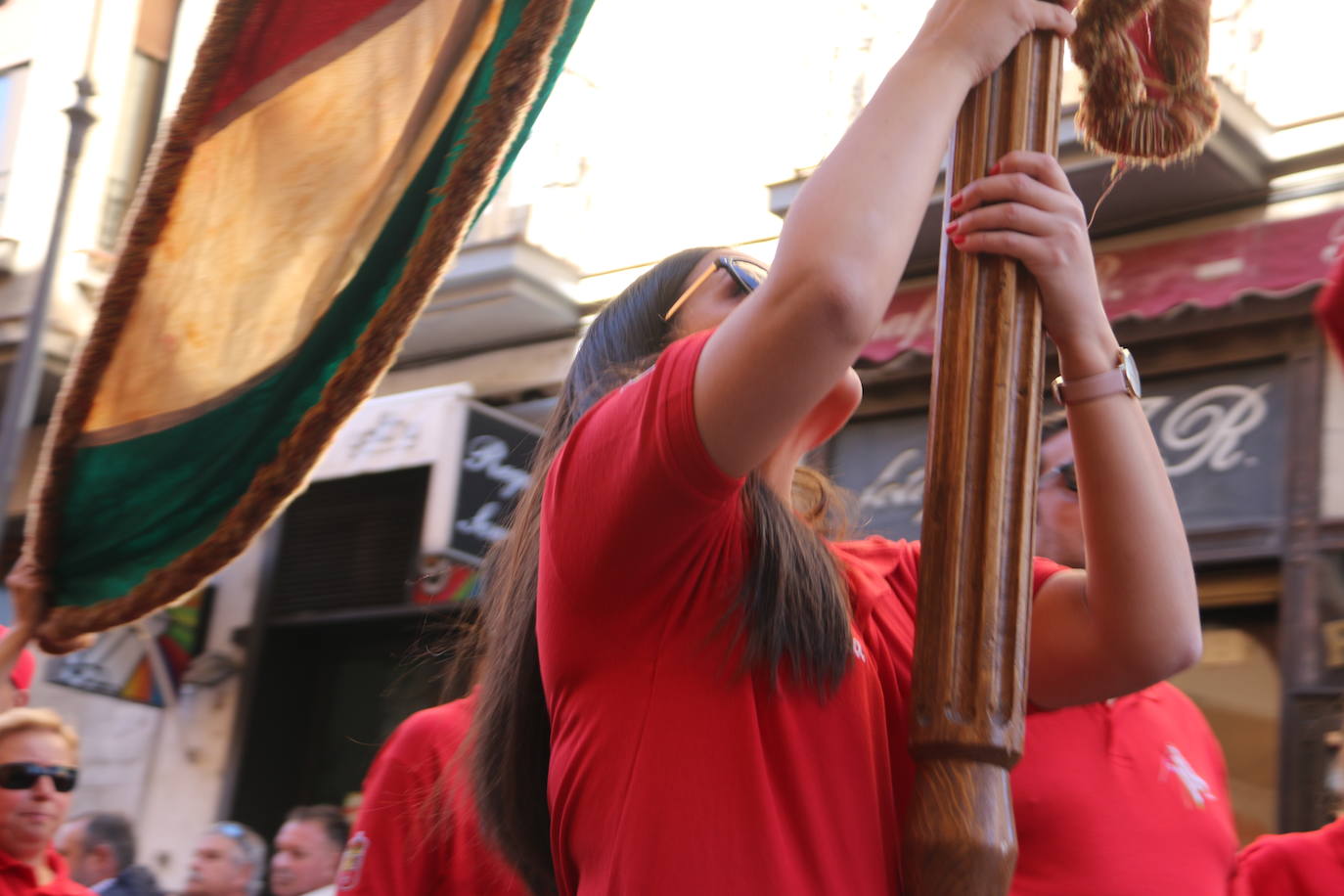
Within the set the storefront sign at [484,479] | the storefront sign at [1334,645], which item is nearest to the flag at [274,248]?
the storefront sign at [1334,645]

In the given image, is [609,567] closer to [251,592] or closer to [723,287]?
[723,287]

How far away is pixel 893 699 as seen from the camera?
1.75m

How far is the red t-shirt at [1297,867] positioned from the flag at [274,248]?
163 cm

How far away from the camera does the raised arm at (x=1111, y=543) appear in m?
1.68

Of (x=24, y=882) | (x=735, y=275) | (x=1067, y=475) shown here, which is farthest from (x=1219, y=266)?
(x=735, y=275)

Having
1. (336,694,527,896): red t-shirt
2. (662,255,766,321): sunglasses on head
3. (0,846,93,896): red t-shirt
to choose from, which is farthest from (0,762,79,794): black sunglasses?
(662,255,766,321): sunglasses on head

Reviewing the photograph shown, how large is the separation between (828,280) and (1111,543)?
0.51 meters

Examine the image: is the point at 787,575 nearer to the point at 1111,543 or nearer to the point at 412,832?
the point at 1111,543

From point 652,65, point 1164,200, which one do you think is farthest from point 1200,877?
point 652,65

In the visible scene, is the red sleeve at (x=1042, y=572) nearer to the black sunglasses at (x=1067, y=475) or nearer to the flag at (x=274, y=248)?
the flag at (x=274, y=248)

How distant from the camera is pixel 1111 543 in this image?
5.61ft

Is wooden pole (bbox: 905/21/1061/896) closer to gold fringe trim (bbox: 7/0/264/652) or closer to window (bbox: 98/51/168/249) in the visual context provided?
gold fringe trim (bbox: 7/0/264/652)

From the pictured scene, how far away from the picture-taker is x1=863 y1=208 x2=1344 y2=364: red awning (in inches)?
275

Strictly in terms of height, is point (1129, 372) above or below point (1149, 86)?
below
